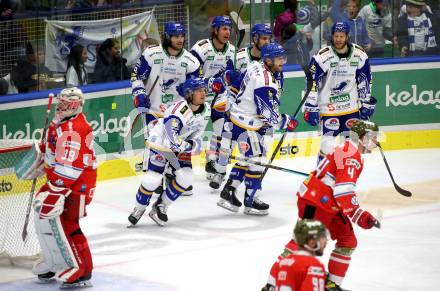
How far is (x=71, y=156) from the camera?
6.91 m

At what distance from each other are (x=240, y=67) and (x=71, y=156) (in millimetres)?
3870

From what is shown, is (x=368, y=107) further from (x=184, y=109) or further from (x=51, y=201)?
(x=51, y=201)

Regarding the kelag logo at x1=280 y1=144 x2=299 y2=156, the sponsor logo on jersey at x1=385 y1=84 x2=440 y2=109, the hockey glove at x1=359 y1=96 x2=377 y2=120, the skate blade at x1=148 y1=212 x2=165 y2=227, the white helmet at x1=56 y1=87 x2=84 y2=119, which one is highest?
the white helmet at x1=56 y1=87 x2=84 y2=119

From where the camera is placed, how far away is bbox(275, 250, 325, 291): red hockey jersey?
5086 millimetres

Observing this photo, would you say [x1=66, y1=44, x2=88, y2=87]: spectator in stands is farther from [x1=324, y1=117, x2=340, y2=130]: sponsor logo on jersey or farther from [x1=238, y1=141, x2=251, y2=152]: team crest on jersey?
[x1=324, y1=117, x2=340, y2=130]: sponsor logo on jersey

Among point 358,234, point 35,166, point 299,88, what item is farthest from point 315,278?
point 299,88

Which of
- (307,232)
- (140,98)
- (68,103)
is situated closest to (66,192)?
(68,103)

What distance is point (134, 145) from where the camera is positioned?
11.0 m

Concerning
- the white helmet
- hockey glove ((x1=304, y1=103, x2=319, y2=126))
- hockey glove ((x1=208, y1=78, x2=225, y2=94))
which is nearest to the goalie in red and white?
the white helmet

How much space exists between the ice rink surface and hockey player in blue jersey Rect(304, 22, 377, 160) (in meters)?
0.74

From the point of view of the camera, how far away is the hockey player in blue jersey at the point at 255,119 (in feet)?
30.2

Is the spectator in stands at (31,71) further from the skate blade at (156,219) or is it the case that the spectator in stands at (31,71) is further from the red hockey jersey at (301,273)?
the red hockey jersey at (301,273)

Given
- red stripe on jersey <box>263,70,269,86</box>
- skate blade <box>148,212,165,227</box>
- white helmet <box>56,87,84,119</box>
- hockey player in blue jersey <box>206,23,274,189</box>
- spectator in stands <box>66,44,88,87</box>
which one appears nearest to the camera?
white helmet <box>56,87,84,119</box>

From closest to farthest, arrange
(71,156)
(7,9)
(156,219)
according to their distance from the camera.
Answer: (71,156)
(156,219)
(7,9)
